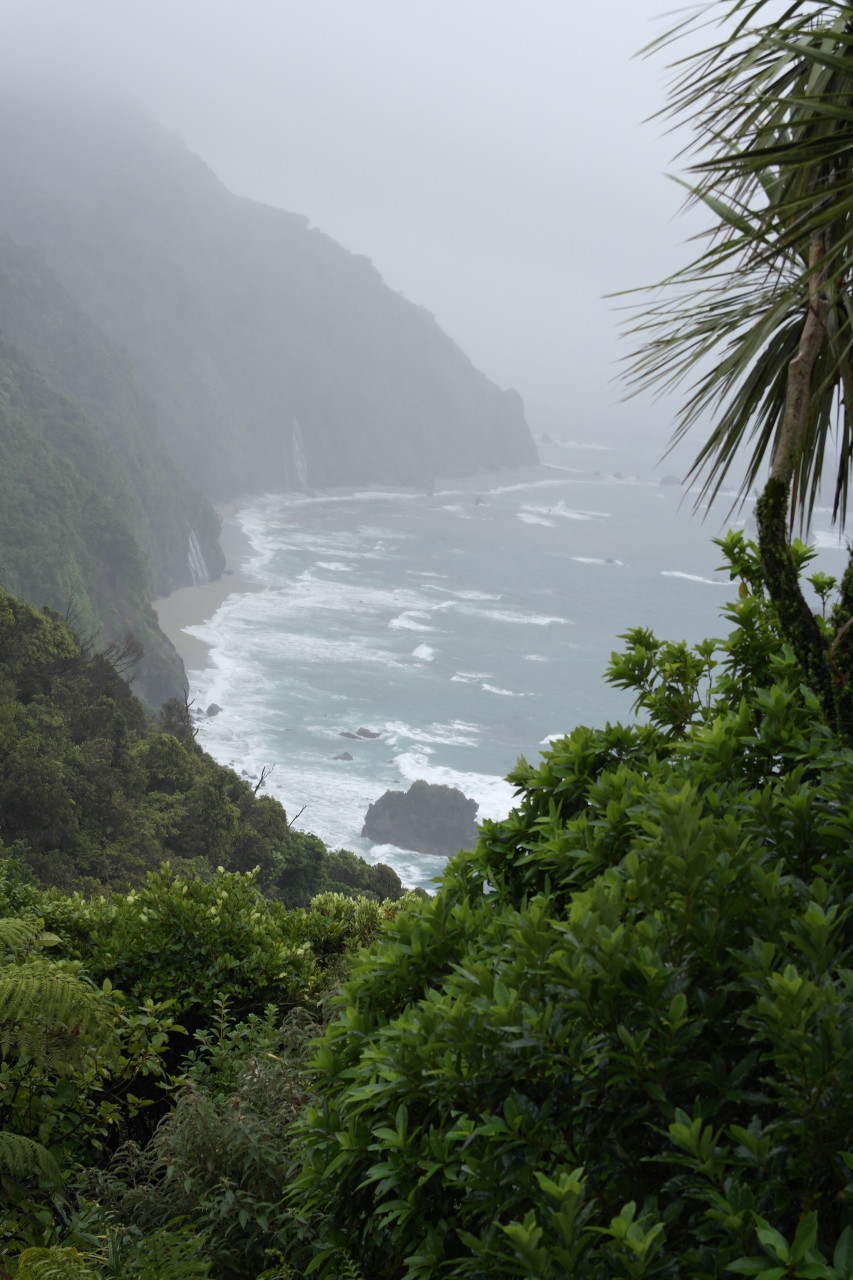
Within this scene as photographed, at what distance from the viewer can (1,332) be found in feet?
197

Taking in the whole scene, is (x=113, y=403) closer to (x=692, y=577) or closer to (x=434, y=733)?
(x=434, y=733)

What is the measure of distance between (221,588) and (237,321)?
55829mm

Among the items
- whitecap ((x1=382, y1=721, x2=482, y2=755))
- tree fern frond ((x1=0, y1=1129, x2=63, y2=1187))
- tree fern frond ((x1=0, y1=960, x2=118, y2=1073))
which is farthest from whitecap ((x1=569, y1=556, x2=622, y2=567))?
tree fern frond ((x1=0, y1=1129, x2=63, y2=1187))

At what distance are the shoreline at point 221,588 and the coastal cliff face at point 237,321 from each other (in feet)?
5.62

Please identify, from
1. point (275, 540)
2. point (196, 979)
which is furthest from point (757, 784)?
point (275, 540)

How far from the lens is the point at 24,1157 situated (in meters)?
2.98

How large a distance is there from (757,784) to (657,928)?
0.85 meters

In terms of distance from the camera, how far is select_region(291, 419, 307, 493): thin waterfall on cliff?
334 feet

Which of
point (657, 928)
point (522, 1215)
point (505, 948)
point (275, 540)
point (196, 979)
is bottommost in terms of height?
point (196, 979)

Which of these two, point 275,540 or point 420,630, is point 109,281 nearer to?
point 275,540

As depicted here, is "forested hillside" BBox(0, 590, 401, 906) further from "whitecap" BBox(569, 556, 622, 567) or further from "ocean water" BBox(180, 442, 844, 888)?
"whitecap" BBox(569, 556, 622, 567)

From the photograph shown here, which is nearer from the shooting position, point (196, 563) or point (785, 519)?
point (785, 519)

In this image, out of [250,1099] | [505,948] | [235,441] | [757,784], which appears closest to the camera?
[505,948]

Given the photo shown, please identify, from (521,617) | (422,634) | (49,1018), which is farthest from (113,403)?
(49,1018)
